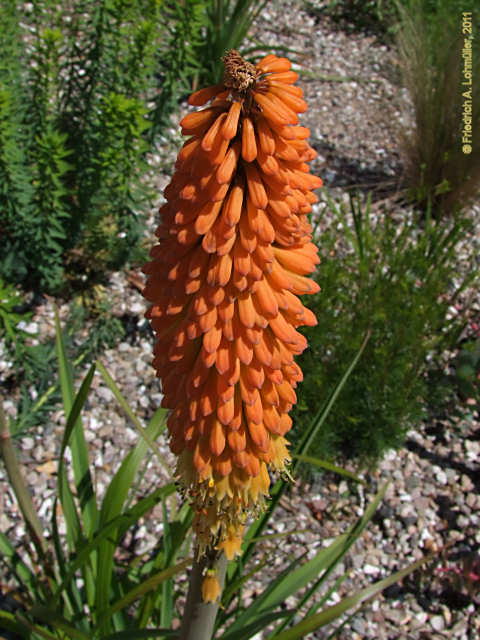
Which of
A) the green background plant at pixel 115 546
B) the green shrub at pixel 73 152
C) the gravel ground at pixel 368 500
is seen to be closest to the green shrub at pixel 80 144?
the green shrub at pixel 73 152

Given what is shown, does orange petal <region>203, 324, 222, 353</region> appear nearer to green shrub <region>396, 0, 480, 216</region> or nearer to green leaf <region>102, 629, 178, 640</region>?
green leaf <region>102, 629, 178, 640</region>

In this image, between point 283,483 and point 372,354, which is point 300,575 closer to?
point 283,483

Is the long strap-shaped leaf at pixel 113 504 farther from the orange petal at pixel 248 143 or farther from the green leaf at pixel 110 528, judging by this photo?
the orange petal at pixel 248 143

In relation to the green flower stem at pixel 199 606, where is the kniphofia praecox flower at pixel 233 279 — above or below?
above

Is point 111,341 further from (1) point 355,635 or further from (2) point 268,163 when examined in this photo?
(2) point 268,163

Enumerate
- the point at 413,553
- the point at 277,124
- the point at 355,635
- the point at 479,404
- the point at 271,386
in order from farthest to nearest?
the point at 479,404
the point at 413,553
the point at 355,635
the point at 271,386
the point at 277,124

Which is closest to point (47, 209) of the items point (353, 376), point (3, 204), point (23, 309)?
point (3, 204)
